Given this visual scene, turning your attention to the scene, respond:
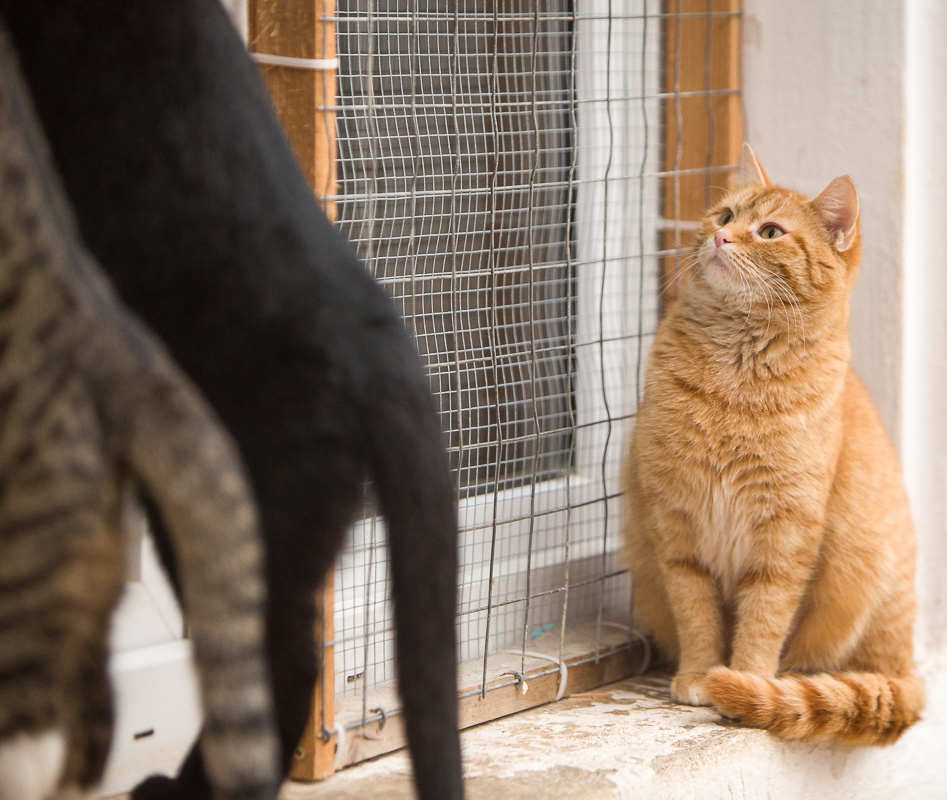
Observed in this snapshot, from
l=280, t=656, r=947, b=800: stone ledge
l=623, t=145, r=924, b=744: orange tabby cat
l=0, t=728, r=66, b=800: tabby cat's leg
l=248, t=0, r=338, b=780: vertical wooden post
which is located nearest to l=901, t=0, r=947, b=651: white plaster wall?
l=623, t=145, r=924, b=744: orange tabby cat

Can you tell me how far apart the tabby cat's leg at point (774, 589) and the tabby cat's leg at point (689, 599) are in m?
0.06

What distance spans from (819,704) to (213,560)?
1.16 metres

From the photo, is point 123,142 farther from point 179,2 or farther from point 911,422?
point 911,422

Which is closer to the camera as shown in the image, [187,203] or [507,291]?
[187,203]

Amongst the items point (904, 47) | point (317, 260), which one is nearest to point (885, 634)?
point (904, 47)

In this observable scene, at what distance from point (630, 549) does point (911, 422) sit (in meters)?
0.58

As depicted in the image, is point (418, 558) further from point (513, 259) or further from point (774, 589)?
point (513, 259)

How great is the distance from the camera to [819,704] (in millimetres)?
1479

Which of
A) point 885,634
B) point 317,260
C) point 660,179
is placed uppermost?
point 660,179

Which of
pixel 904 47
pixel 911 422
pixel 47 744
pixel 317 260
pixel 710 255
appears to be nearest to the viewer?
pixel 47 744

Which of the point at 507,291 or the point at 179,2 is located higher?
the point at 179,2

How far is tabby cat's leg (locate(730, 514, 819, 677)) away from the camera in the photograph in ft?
5.01

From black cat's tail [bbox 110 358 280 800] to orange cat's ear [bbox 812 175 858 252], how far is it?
1201 mm

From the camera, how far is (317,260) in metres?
0.68
